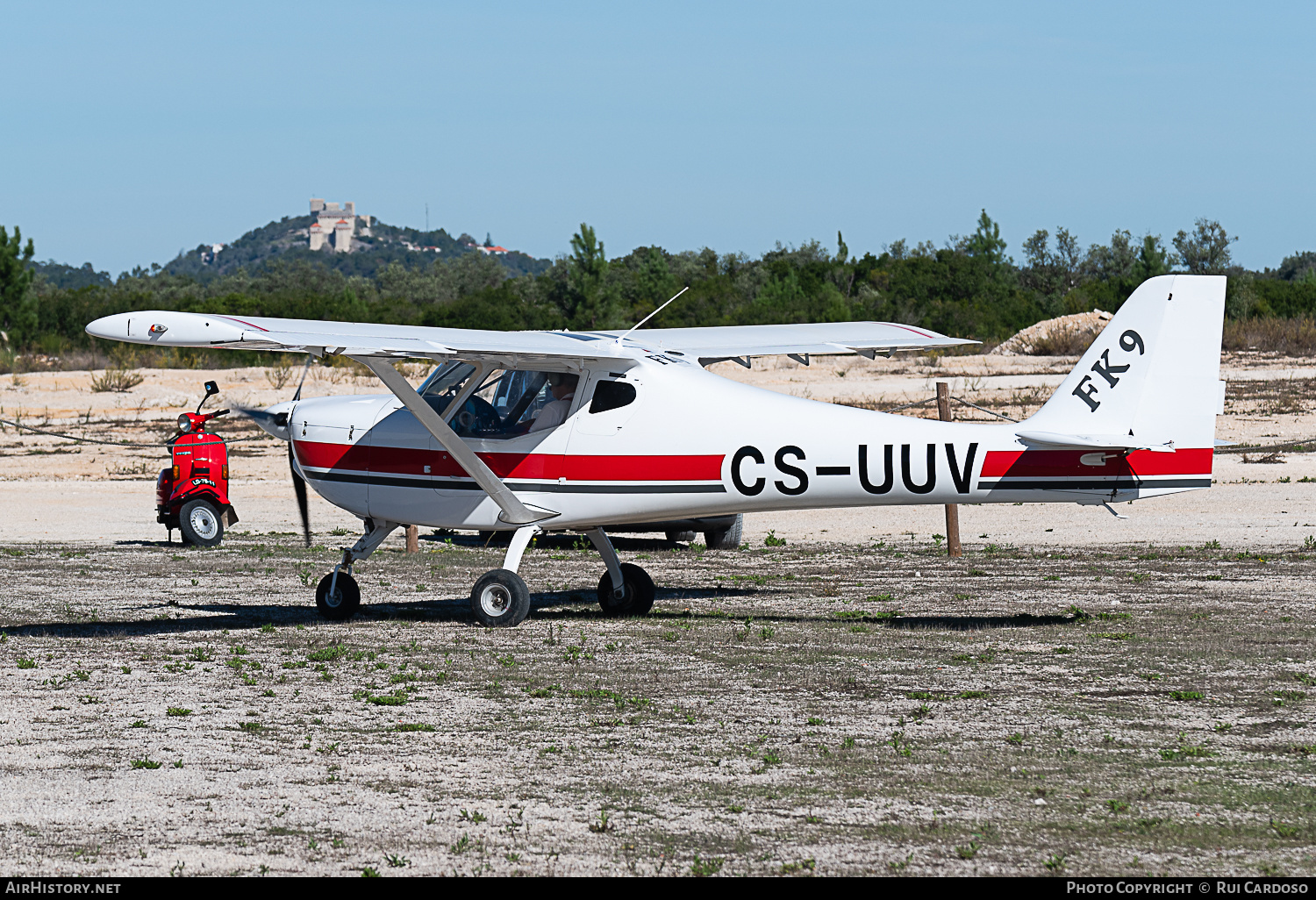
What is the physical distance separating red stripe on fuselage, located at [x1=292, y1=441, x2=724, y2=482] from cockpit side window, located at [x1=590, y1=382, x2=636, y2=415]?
431mm

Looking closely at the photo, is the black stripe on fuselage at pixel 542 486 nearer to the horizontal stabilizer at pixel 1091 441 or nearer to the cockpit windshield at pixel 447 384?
the cockpit windshield at pixel 447 384

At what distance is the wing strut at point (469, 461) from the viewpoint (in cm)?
1206

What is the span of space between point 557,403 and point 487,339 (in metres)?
0.90

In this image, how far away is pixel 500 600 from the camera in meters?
12.4

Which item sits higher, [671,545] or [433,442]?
[433,442]

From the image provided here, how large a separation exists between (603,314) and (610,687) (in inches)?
2715

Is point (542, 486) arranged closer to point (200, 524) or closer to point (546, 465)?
point (546, 465)

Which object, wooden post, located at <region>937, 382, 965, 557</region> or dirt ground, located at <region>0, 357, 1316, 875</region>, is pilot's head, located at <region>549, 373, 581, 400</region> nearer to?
dirt ground, located at <region>0, 357, 1316, 875</region>

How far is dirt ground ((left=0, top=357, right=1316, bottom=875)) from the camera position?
611 centimetres

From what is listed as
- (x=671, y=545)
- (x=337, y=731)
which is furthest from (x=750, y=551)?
(x=337, y=731)

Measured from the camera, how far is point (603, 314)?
78.1m

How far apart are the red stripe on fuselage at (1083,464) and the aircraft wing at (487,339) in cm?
205

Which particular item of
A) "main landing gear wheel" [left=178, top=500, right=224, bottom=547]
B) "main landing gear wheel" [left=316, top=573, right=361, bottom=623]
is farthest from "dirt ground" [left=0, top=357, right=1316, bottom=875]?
"main landing gear wheel" [left=178, top=500, right=224, bottom=547]
